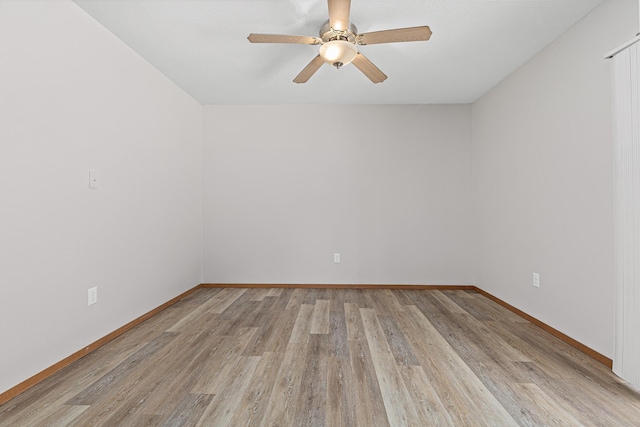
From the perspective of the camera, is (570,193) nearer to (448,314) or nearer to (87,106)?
(448,314)

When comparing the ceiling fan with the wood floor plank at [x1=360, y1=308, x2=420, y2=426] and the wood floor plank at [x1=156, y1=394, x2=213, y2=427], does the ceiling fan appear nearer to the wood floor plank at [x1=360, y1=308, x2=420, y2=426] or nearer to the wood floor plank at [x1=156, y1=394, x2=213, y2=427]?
the wood floor plank at [x1=360, y1=308, x2=420, y2=426]

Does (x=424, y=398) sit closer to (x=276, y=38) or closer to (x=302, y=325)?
(x=302, y=325)

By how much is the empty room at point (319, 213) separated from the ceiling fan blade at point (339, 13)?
1cm

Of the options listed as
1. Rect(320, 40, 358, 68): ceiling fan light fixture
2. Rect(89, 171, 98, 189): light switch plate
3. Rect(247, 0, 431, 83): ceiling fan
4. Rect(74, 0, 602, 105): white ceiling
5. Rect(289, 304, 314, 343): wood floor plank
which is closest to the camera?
Rect(247, 0, 431, 83): ceiling fan

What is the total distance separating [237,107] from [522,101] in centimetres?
322

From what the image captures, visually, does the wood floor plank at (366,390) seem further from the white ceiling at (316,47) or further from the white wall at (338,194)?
the white ceiling at (316,47)

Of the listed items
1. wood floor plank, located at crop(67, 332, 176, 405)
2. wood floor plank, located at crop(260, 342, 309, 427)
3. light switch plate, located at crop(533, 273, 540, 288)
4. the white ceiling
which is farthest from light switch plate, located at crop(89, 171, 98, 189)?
light switch plate, located at crop(533, 273, 540, 288)

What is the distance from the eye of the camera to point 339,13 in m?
1.87

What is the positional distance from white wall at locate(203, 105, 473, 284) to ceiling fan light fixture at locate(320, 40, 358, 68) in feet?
6.58

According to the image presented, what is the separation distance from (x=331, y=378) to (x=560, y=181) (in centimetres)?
229

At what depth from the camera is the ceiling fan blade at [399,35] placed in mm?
1917

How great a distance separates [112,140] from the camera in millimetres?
2488

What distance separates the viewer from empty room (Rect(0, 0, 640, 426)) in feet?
5.65

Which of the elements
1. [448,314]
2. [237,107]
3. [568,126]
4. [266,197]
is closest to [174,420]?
[448,314]
